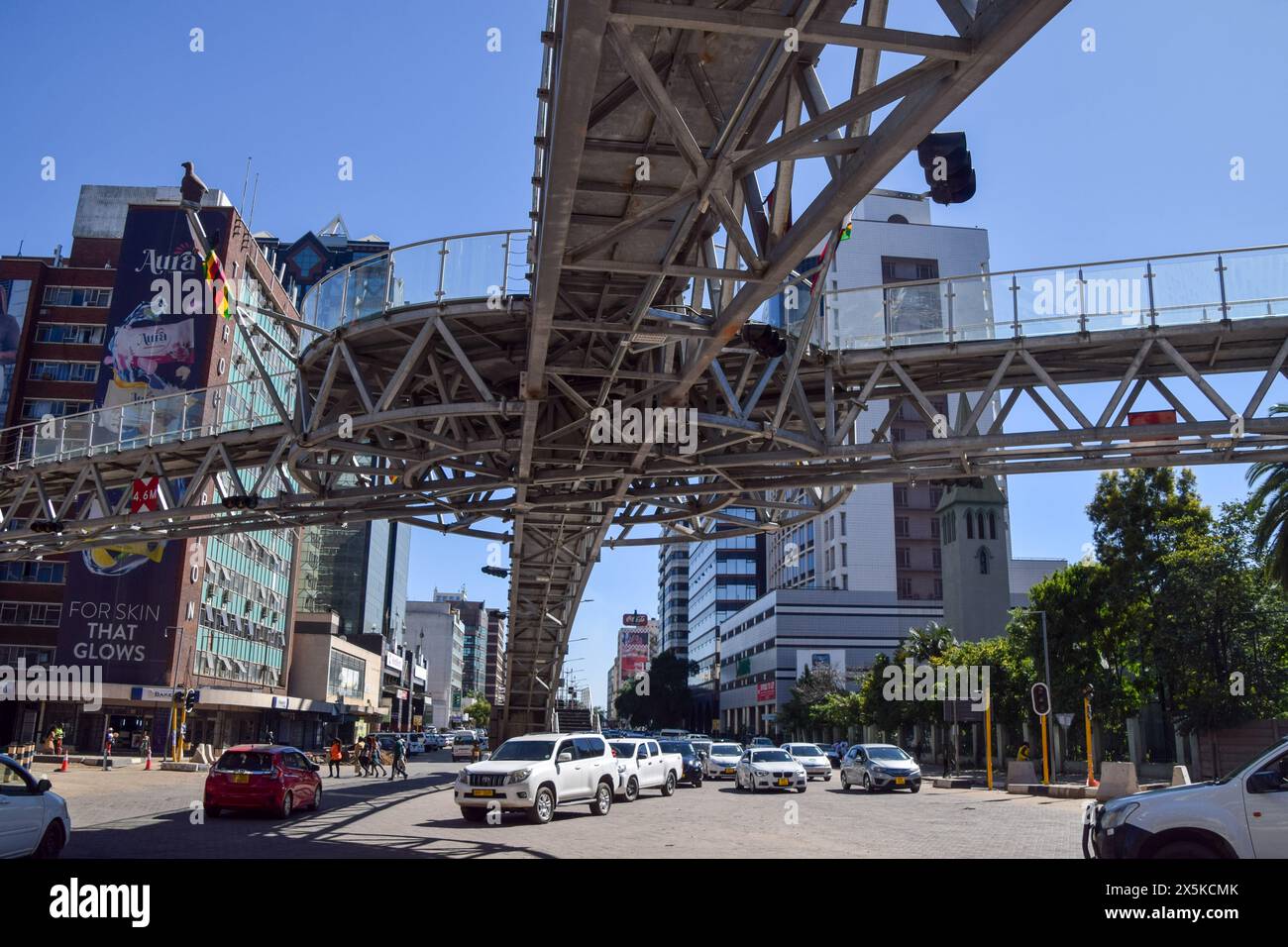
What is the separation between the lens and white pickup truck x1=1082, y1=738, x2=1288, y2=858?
891 centimetres

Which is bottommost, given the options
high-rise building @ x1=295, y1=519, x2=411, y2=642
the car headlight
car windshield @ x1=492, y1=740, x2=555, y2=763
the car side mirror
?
car windshield @ x1=492, y1=740, x2=555, y2=763

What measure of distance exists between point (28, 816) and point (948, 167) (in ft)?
38.5

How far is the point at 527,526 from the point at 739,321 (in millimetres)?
17336

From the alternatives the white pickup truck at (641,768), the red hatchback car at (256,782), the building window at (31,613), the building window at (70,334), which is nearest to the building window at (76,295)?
the building window at (70,334)

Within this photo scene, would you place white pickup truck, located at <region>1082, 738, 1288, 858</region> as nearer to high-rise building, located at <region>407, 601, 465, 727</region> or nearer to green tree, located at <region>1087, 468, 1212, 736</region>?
green tree, located at <region>1087, 468, 1212, 736</region>

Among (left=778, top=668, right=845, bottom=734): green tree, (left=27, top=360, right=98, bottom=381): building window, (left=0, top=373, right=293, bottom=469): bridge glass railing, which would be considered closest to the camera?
(left=0, top=373, right=293, bottom=469): bridge glass railing

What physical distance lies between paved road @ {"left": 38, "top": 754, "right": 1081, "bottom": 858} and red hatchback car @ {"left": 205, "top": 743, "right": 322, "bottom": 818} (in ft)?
1.19

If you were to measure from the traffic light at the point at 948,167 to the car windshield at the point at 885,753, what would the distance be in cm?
2631

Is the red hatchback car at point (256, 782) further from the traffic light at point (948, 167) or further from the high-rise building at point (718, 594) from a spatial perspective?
the high-rise building at point (718, 594)

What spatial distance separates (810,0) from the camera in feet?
24.7

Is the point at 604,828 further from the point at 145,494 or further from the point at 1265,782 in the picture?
the point at 145,494

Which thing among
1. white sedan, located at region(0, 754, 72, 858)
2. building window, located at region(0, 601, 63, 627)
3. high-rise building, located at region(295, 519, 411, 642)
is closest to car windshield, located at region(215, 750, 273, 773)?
white sedan, located at region(0, 754, 72, 858)

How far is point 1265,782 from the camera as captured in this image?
9.07 metres
